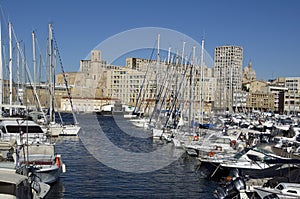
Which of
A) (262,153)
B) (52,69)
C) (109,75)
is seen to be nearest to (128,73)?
(109,75)

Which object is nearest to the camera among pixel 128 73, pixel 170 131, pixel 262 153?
pixel 262 153

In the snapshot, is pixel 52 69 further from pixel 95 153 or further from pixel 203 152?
pixel 203 152

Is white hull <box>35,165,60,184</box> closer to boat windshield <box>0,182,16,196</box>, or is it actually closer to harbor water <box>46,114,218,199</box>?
harbor water <box>46,114,218,199</box>

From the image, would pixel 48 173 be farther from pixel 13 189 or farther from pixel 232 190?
pixel 232 190

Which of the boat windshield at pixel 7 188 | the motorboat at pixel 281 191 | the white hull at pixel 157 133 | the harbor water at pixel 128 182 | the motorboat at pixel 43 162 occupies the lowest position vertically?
the harbor water at pixel 128 182

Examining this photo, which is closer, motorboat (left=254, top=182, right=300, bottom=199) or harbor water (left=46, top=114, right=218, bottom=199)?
motorboat (left=254, top=182, right=300, bottom=199)

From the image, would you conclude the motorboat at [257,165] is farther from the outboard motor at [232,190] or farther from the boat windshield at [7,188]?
the boat windshield at [7,188]

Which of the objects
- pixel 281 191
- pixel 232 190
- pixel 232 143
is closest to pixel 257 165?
pixel 232 190

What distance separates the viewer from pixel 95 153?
122 ft

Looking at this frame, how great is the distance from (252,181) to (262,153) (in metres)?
6.45

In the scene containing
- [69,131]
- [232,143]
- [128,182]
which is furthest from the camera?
[69,131]

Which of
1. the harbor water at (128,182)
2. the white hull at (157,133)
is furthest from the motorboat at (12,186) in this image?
the white hull at (157,133)

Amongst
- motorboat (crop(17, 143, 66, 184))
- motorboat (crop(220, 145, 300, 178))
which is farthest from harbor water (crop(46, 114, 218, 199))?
motorboat (crop(220, 145, 300, 178))

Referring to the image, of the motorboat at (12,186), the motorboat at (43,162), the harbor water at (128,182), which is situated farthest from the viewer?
the harbor water at (128,182)
